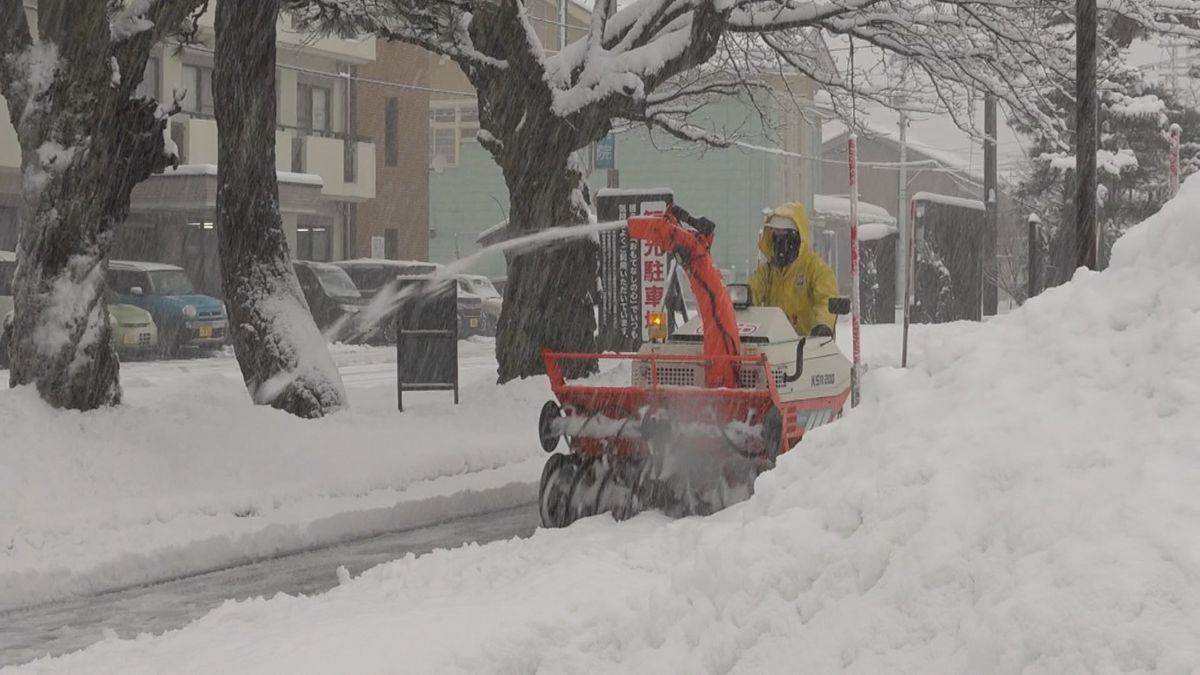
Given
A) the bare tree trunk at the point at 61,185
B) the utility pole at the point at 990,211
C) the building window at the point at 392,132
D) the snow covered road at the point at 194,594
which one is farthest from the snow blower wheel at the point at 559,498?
the building window at the point at 392,132

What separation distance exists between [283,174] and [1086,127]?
2849cm

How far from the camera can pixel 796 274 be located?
1050 centimetres

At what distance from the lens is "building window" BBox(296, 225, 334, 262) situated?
45000mm

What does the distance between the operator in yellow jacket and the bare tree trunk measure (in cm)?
549

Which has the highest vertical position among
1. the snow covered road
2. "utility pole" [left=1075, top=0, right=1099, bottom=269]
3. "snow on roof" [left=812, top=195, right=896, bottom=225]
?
"snow on roof" [left=812, top=195, right=896, bottom=225]

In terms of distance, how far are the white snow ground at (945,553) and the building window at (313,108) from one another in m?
38.6

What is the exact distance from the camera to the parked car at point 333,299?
33562mm

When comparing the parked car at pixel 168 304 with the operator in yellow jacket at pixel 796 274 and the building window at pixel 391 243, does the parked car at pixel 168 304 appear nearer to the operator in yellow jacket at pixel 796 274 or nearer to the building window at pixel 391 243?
the building window at pixel 391 243

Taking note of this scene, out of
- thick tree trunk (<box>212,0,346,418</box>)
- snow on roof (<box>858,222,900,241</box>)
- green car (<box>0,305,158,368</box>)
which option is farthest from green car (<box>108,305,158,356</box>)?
thick tree trunk (<box>212,0,346,418</box>)

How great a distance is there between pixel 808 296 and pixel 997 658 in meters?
6.47

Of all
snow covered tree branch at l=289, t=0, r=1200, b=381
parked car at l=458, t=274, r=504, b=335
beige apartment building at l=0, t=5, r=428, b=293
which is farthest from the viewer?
parked car at l=458, t=274, r=504, b=335

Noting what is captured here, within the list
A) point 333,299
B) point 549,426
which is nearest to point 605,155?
point 333,299

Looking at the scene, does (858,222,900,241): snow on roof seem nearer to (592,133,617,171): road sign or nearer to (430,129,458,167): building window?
(592,133,617,171): road sign

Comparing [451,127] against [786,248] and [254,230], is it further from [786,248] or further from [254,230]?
[786,248]
